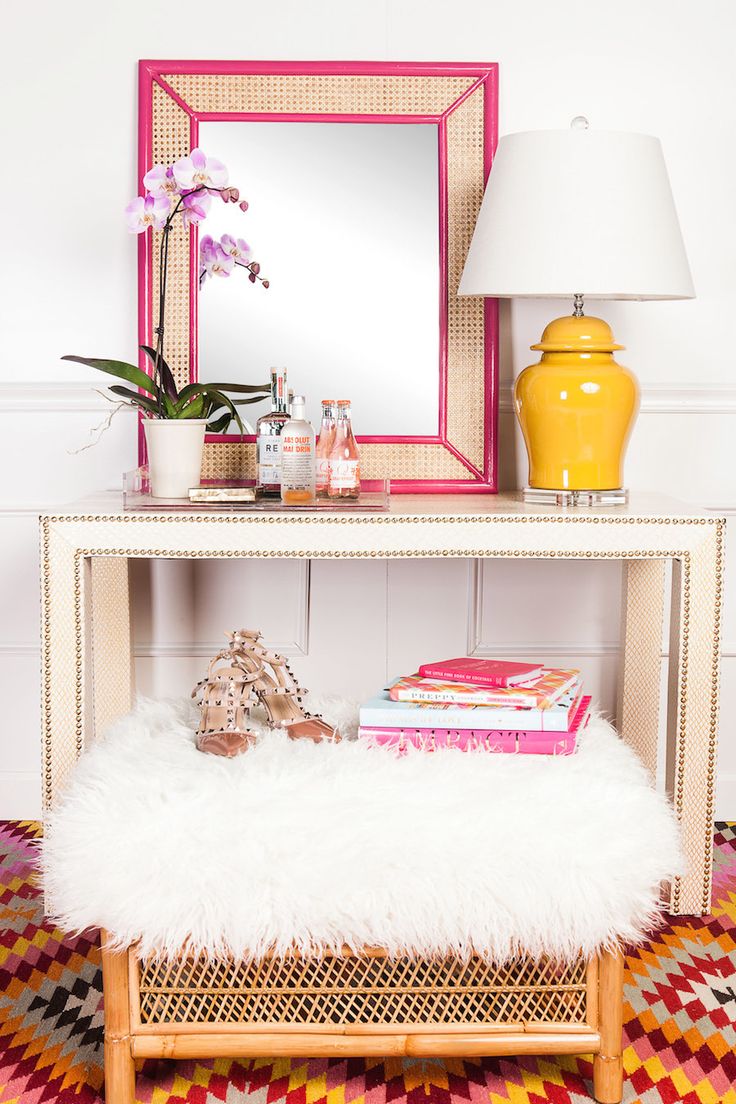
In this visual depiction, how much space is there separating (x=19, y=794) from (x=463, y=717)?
1.22m

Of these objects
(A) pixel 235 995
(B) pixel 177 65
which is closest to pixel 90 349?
(B) pixel 177 65

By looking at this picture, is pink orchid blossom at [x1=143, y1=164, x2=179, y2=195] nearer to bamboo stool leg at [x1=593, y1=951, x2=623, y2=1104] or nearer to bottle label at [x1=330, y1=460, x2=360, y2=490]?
bottle label at [x1=330, y1=460, x2=360, y2=490]

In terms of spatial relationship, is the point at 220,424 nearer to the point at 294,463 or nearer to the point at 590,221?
the point at 294,463

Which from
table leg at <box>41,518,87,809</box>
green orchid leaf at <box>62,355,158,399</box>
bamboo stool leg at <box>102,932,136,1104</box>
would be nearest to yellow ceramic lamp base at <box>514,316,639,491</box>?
green orchid leaf at <box>62,355,158,399</box>

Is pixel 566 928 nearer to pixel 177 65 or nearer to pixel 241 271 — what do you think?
pixel 241 271

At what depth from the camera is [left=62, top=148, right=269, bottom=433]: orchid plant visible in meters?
1.73

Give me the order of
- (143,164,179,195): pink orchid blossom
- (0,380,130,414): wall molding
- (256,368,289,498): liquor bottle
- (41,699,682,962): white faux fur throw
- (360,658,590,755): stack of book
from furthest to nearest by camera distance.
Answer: (0,380,130,414): wall molding
(256,368,289,498): liquor bottle
(143,164,179,195): pink orchid blossom
(360,658,590,755): stack of book
(41,699,682,962): white faux fur throw

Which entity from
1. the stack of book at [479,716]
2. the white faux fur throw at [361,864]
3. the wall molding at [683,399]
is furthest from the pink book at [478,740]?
the wall molding at [683,399]

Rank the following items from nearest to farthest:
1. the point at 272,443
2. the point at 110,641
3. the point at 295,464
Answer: the point at 295,464
the point at 272,443
the point at 110,641

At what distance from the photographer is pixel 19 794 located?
2.26 m

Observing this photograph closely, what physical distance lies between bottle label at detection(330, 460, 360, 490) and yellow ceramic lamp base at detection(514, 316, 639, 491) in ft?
1.11

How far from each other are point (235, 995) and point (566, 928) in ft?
1.37

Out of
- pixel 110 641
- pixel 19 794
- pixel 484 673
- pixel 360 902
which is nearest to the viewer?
pixel 360 902

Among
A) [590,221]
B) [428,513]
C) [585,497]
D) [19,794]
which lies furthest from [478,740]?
[19,794]
